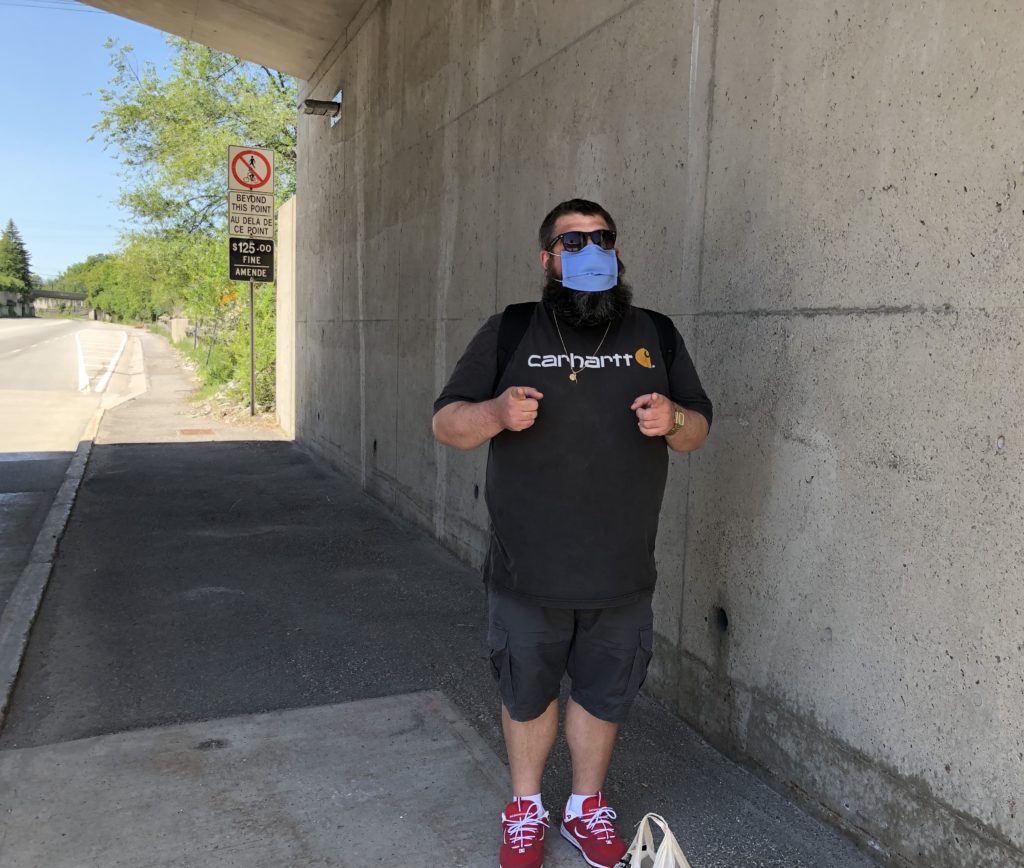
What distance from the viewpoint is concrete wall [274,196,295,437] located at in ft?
43.1

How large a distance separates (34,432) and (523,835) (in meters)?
12.5

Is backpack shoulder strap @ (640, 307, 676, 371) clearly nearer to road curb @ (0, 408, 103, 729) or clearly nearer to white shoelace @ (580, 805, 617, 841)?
white shoelace @ (580, 805, 617, 841)

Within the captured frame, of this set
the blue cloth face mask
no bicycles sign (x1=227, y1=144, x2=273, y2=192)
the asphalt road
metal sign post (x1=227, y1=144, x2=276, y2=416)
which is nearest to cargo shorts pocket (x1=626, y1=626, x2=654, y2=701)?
the blue cloth face mask

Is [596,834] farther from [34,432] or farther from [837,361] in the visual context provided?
[34,432]

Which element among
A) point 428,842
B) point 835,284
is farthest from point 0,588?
point 835,284

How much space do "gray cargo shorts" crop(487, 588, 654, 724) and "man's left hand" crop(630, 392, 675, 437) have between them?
1.81 ft

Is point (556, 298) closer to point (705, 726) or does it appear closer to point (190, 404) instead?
point (705, 726)

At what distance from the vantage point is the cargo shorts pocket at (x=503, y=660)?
265 centimetres

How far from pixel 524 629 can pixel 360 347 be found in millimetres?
6528

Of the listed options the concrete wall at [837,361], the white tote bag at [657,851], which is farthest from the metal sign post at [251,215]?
the white tote bag at [657,851]

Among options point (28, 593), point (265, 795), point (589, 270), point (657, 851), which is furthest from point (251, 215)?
point (657, 851)

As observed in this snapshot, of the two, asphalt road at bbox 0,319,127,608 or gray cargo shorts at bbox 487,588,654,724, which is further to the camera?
asphalt road at bbox 0,319,127,608

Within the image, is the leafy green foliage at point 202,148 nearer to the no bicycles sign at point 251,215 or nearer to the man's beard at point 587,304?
the no bicycles sign at point 251,215

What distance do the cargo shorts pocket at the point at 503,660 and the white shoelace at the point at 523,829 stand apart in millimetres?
337
